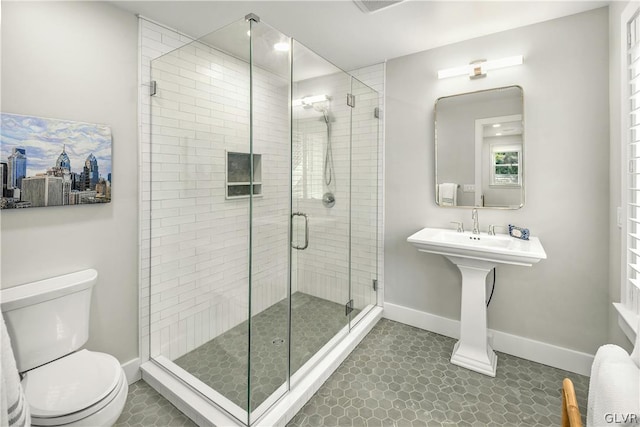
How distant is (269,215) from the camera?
5.59 feet

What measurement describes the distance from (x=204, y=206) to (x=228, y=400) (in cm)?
121

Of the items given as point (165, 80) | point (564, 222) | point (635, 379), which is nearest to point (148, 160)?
point (165, 80)

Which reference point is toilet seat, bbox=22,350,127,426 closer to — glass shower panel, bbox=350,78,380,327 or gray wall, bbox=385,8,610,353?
glass shower panel, bbox=350,78,380,327

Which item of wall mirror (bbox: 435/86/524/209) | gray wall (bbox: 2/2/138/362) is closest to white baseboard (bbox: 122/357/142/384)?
gray wall (bbox: 2/2/138/362)

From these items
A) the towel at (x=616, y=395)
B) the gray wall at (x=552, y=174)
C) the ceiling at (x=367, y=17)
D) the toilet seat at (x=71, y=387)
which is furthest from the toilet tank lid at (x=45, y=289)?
the gray wall at (x=552, y=174)

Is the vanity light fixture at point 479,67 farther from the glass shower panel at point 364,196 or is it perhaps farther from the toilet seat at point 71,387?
the toilet seat at point 71,387

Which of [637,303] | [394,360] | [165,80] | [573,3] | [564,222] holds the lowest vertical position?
[394,360]

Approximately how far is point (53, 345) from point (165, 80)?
69.2 inches

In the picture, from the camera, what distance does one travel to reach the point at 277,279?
1.82 m

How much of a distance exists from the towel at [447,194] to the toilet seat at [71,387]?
2.58m

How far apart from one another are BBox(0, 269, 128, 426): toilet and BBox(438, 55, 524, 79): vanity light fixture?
9.93 ft

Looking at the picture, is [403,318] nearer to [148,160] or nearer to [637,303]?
[637,303]

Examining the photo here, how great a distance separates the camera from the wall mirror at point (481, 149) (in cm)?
230

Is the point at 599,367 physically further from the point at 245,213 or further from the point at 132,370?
the point at 132,370
